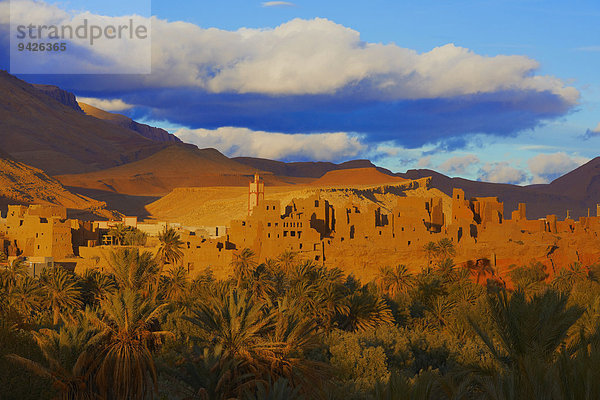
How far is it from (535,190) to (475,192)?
1678cm

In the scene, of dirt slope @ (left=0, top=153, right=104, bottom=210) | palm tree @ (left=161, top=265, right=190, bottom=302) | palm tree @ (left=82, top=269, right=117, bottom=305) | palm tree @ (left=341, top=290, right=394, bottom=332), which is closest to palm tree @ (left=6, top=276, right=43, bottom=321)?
palm tree @ (left=82, top=269, right=117, bottom=305)

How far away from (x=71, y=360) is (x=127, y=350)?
1.36 m

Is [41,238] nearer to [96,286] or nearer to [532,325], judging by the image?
[96,286]

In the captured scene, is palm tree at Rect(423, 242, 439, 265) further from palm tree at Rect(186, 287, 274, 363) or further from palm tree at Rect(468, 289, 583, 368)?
palm tree at Rect(468, 289, 583, 368)

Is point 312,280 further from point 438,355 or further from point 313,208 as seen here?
point 313,208

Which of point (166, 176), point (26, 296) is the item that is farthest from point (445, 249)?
point (166, 176)

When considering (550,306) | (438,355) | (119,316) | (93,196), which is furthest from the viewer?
(93,196)

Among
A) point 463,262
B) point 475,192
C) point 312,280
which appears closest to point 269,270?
point 312,280

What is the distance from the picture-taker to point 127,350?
16406 millimetres

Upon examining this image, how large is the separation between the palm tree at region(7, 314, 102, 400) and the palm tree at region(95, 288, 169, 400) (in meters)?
0.31

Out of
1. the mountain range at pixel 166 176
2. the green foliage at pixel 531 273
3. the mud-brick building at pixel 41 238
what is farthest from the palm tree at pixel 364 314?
the mountain range at pixel 166 176


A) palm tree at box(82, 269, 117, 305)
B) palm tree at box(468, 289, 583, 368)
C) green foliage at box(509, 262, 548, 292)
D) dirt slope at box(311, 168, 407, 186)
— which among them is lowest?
green foliage at box(509, 262, 548, 292)

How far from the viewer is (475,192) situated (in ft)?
620

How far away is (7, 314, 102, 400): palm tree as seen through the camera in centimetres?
1552
